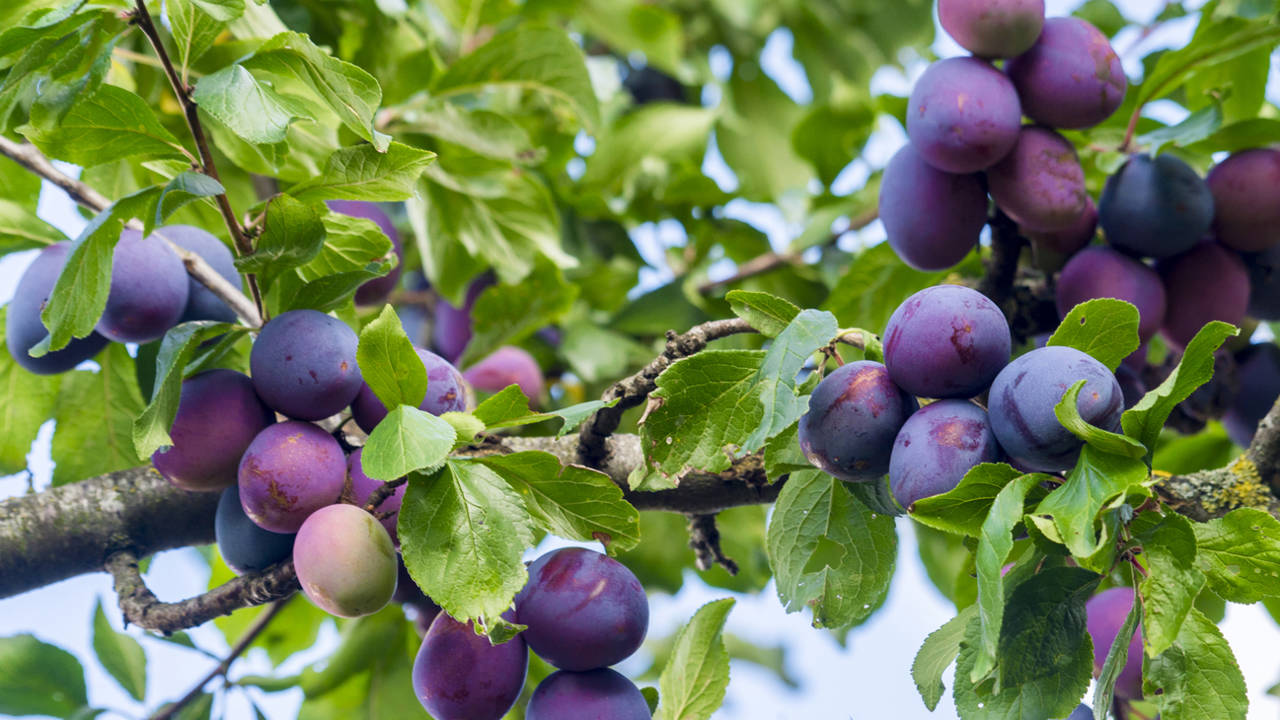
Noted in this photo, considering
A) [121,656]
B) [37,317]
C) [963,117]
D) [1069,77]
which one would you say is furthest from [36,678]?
[1069,77]

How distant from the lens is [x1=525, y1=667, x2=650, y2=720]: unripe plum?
74 centimetres

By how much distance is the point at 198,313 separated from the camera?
932 mm

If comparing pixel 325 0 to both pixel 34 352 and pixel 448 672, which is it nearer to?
pixel 34 352

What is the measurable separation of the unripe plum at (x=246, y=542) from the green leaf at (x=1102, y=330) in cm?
56

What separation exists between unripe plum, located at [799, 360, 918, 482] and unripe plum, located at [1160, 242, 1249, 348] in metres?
0.49

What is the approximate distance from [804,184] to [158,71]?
1.23 meters

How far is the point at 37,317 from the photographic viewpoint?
2.91ft

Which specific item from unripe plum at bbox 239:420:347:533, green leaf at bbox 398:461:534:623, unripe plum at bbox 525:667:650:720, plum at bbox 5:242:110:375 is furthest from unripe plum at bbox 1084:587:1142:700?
plum at bbox 5:242:110:375

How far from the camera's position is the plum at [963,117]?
2.90 feet

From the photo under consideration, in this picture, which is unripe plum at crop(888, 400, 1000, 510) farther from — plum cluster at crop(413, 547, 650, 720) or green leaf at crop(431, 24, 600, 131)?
green leaf at crop(431, 24, 600, 131)

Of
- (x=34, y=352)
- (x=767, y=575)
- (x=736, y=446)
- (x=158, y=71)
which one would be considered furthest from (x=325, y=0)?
(x=767, y=575)

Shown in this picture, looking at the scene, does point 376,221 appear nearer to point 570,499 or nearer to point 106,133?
point 106,133

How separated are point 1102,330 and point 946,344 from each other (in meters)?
0.11

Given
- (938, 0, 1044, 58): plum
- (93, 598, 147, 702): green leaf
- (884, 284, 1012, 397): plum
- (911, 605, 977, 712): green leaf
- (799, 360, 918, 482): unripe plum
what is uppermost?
(938, 0, 1044, 58): plum
